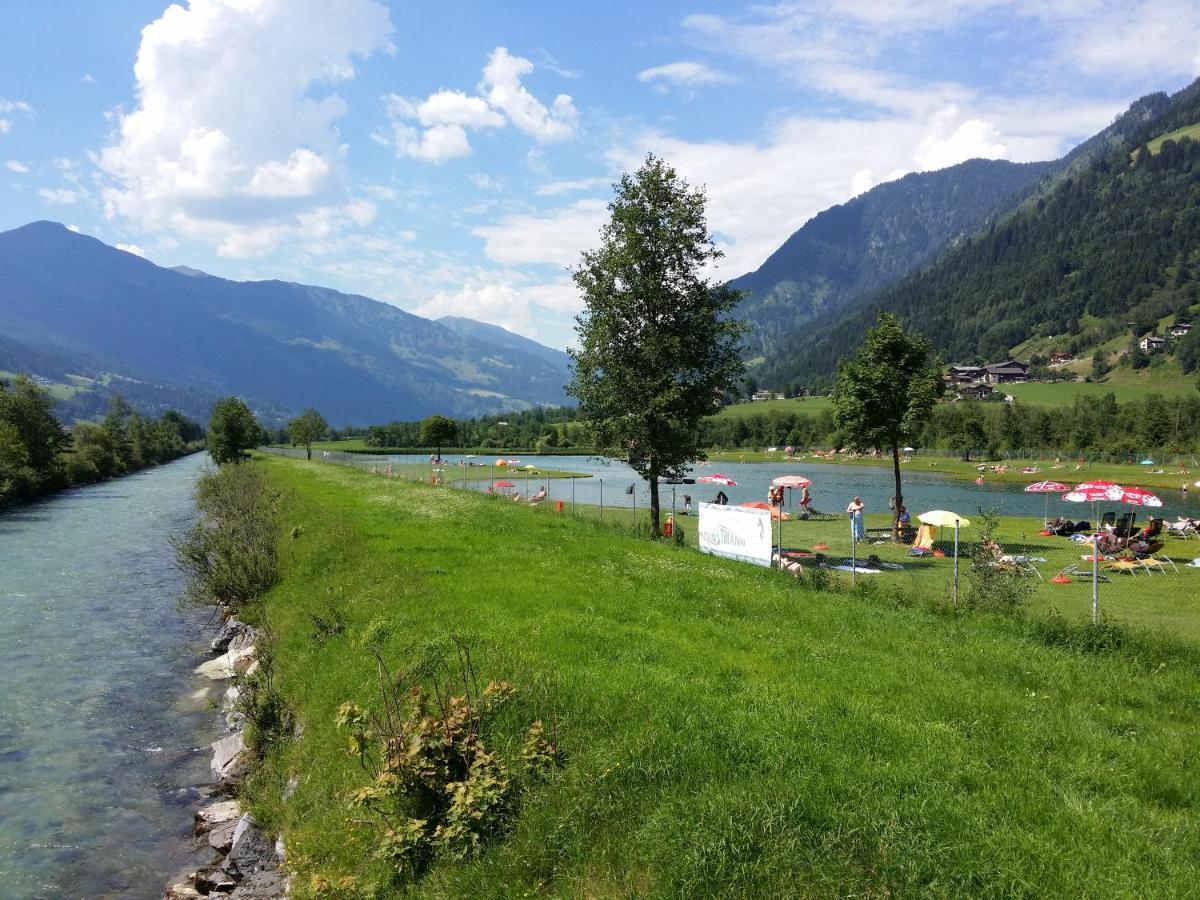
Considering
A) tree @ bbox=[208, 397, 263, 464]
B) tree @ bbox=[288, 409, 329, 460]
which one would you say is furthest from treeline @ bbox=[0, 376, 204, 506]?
tree @ bbox=[288, 409, 329, 460]

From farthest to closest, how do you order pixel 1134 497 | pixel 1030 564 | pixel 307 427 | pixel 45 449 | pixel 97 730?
pixel 307 427 < pixel 45 449 < pixel 1030 564 < pixel 1134 497 < pixel 97 730

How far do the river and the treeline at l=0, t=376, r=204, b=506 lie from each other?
41.5m

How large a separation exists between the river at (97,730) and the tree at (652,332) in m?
16.0

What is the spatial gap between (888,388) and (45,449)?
8596 cm

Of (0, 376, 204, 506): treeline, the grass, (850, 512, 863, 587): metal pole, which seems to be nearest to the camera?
the grass

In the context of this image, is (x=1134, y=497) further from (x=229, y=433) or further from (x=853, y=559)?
(x=229, y=433)

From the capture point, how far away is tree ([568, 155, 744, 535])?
2738 cm

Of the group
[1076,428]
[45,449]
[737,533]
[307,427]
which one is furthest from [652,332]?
[1076,428]

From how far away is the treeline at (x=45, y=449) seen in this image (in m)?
65.9

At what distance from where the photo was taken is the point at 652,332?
2778 cm

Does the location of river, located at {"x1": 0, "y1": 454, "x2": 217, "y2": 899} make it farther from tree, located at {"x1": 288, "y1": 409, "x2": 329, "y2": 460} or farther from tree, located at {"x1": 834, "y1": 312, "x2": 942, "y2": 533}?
tree, located at {"x1": 288, "y1": 409, "x2": 329, "y2": 460}

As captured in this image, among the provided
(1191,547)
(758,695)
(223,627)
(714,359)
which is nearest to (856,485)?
(1191,547)

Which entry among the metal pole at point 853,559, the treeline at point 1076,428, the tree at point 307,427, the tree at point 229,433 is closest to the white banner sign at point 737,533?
the metal pole at point 853,559

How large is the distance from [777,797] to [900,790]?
1.16 m
